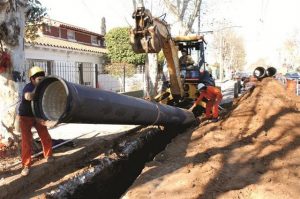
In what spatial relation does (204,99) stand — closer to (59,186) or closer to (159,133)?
(159,133)

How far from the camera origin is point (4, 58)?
7598 millimetres

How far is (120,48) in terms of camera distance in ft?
101

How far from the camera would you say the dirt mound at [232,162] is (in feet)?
16.8

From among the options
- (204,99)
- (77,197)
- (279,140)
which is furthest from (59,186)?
(204,99)

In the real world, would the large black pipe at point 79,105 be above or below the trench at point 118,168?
above

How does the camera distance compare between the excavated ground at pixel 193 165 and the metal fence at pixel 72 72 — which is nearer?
the excavated ground at pixel 193 165

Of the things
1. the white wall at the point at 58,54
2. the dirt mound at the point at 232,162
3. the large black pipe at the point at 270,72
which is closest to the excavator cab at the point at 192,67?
the dirt mound at the point at 232,162

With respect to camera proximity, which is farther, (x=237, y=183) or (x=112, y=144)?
(x=112, y=144)

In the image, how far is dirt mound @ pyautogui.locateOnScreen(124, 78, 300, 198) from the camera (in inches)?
202

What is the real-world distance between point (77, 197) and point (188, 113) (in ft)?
12.8

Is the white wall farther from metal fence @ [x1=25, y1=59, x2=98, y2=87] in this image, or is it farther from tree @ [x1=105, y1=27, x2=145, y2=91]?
tree @ [x1=105, y1=27, x2=145, y2=91]

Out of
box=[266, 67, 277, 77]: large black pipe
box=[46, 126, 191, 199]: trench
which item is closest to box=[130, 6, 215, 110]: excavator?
box=[46, 126, 191, 199]: trench

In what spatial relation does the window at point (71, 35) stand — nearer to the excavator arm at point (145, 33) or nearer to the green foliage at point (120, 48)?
the green foliage at point (120, 48)

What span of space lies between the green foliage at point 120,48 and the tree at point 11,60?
73.6 ft
